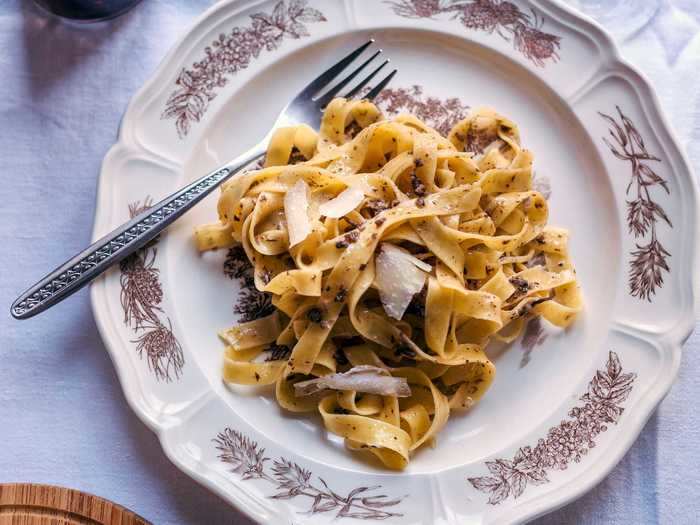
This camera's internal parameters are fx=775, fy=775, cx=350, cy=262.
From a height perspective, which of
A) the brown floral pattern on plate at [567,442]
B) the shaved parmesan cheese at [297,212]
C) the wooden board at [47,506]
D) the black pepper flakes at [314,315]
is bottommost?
the wooden board at [47,506]

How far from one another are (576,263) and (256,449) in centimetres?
119

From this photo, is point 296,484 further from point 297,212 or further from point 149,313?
point 297,212

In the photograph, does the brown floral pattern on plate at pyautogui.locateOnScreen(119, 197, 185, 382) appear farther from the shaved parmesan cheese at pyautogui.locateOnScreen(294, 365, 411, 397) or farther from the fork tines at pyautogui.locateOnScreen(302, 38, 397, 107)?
the fork tines at pyautogui.locateOnScreen(302, 38, 397, 107)

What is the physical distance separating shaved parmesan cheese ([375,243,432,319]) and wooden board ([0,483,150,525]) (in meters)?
1.03

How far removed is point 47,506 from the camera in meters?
2.38

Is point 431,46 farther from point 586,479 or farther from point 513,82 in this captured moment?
point 586,479

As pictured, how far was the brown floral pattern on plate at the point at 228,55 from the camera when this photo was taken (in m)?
2.60

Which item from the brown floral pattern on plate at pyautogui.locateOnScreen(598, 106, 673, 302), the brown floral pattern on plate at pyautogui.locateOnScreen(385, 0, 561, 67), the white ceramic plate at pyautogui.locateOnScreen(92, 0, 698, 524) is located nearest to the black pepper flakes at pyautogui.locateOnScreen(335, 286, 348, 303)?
the white ceramic plate at pyautogui.locateOnScreen(92, 0, 698, 524)

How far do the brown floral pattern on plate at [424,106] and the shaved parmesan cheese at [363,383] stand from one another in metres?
0.89

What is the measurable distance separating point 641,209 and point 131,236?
5.35 feet

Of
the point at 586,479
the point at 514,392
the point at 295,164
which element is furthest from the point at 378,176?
the point at 586,479

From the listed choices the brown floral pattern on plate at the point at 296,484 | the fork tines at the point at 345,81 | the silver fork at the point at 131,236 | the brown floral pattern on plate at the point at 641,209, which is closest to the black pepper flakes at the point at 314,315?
the brown floral pattern on plate at the point at 296,484

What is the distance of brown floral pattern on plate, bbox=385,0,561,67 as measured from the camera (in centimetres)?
264

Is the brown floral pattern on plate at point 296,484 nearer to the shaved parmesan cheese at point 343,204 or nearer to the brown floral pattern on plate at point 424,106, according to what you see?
the shaved parmesan cheese at point 343,204
